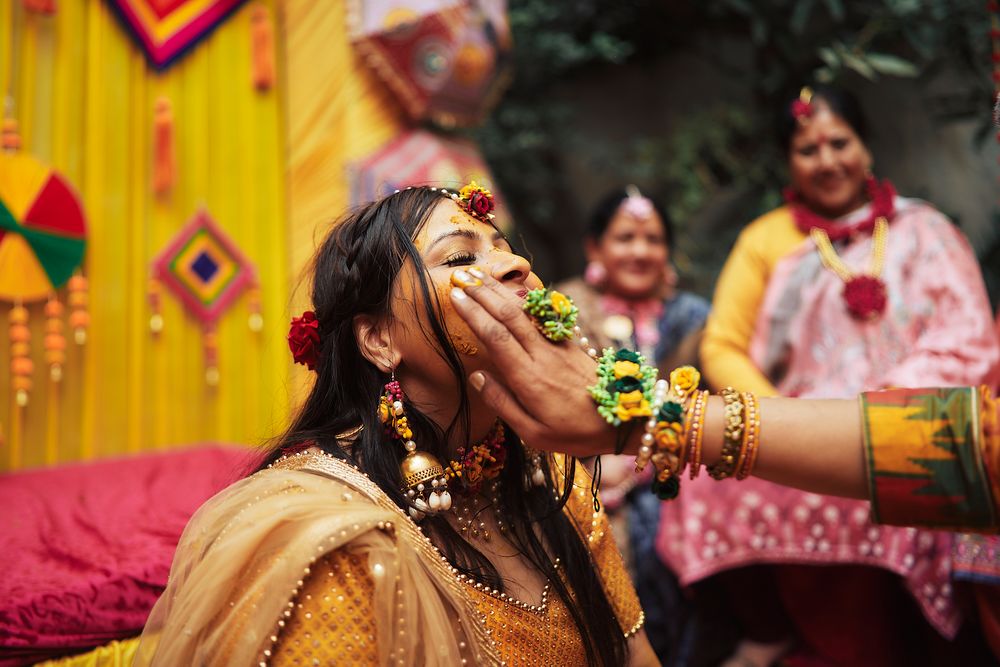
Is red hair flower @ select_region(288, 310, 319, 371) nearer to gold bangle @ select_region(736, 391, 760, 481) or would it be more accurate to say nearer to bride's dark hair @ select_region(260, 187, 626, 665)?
bride's dark hair @ select_region(260, 187, 626, 665)

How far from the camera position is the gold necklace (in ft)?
8.95

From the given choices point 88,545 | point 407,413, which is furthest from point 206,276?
point 407,413

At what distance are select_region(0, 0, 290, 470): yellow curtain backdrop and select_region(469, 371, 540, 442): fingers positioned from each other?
6.00 ft

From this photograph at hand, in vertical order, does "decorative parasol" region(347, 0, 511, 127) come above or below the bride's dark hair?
above

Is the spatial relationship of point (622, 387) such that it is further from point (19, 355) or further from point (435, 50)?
point (435, 50)

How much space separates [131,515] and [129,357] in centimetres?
102

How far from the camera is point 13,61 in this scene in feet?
9.40

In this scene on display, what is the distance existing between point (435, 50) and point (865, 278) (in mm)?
2033

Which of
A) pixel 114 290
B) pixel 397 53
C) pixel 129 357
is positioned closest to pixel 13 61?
pixel 114 290

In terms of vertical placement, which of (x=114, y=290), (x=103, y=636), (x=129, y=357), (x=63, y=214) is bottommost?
(x=103, y=636)

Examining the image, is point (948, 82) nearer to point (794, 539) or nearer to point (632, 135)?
point (632, 135)

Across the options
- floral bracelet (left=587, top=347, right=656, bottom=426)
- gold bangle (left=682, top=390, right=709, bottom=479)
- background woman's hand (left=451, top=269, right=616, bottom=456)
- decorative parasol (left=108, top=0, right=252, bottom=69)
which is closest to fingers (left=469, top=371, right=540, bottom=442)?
background woman's hand (left=451, top=269, right=616, bottom=456)

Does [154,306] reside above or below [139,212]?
below

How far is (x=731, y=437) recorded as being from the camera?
1.20 m
